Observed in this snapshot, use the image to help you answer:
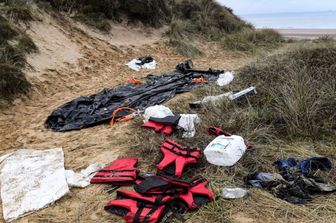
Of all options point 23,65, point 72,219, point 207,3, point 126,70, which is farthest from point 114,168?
point 207,3

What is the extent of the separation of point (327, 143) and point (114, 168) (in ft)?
7.00

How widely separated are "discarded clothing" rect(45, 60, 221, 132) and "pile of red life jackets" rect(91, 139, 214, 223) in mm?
1818

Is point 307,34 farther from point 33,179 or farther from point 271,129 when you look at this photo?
point 33,179

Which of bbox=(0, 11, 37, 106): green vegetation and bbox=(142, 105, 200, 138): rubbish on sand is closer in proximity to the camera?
bbox=(142, 105, 200, 138): rubbish on sand

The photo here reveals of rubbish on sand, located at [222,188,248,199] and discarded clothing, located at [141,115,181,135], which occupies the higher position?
discarded clothing, located at [141,115,181,135]

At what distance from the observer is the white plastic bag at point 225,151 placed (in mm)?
3400

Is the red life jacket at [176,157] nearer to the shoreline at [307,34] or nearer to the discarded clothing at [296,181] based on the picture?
the discarded clothing at [296,181]

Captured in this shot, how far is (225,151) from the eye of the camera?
11.2 feet

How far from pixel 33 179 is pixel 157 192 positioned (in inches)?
48.6

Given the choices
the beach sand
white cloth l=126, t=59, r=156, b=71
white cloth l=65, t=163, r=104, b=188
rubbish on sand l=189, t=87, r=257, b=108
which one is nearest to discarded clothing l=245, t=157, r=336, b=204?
white cloth l=65, t=163, r=104, b=188

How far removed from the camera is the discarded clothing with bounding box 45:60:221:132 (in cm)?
513

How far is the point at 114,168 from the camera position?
3482 millimetres

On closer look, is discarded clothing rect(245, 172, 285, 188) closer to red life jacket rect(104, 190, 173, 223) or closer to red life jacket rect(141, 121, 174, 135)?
red life jacket rect(104, 190, 173, 223)

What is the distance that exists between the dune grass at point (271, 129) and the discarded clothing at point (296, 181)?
7 cm
